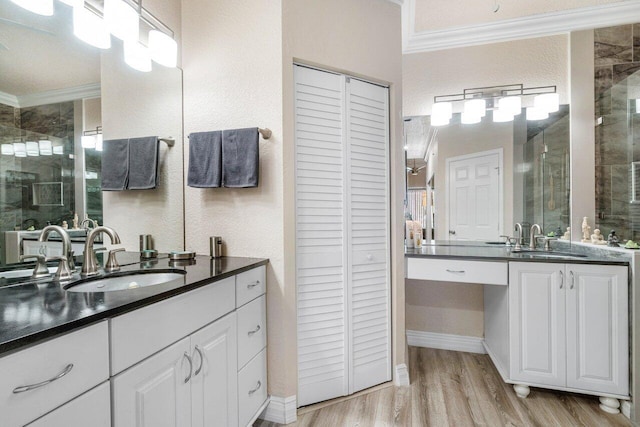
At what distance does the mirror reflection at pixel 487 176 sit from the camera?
249 centimetres

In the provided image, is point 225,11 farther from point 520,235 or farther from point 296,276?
point 520,235

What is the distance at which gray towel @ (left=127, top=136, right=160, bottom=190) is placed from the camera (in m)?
1.74

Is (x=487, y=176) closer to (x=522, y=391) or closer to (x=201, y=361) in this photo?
(x=522, y=391)

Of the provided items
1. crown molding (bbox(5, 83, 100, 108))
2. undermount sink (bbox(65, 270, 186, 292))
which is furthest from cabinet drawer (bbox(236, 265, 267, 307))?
crown molding (bbox(5, 83, 100, 108))

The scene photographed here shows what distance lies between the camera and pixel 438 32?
2.61m

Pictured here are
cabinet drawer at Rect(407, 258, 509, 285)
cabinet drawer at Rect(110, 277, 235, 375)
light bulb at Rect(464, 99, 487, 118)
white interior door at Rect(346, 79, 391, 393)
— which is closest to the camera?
cabinet drawer at Rect(110, 277, 235, 375)

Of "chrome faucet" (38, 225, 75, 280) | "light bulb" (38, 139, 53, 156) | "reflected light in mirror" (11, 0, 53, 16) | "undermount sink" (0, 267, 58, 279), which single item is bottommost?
"undermount sink" (0, 267, 58, 279)

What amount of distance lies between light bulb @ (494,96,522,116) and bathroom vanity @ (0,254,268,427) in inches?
90.7

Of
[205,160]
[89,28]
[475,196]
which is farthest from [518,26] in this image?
[89,28]

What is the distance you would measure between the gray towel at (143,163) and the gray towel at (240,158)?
Answer: 0.43 m

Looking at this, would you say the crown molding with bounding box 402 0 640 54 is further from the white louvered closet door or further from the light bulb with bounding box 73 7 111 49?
the light bulb with bounding box 73 7 111 49

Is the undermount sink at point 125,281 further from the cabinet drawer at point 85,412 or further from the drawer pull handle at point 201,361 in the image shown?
the cabinet drawer at point 85,412

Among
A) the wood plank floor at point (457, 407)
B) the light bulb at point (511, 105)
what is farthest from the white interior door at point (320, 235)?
the light bulb at point (511, 105)

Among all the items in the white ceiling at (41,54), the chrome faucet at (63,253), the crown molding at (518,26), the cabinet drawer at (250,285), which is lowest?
the cabinet drawer at (250,285)
